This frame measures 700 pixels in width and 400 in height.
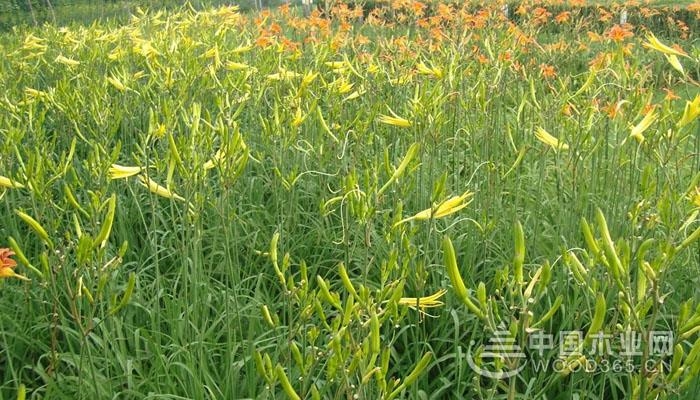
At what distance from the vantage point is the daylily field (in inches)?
51.9

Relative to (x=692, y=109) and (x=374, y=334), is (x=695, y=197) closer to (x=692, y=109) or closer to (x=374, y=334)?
(x=692, y=109)

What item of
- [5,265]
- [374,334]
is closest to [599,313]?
[374,334]

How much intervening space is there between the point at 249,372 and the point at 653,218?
1.11 meters

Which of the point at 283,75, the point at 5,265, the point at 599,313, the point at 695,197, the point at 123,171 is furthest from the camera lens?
the point at 283,75

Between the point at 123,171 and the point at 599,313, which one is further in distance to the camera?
the point at 123,171

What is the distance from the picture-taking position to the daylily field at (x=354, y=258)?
4.33ft

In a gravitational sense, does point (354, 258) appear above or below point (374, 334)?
below

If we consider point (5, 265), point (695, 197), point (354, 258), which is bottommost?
point (354, 258)

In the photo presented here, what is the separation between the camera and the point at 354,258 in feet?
9.70

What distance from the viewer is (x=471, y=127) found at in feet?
10.8

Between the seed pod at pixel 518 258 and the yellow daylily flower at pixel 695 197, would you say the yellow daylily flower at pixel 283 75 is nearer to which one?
the yellow daylily flower at pixel 695 197

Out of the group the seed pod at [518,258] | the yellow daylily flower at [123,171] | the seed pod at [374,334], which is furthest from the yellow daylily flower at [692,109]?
the yellow daylily flower at [123,171]

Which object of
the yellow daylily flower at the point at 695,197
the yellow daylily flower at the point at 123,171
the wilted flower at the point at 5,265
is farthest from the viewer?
the yellow daylily flower at the point at 123,171

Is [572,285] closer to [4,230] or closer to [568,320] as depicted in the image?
[568,320]
